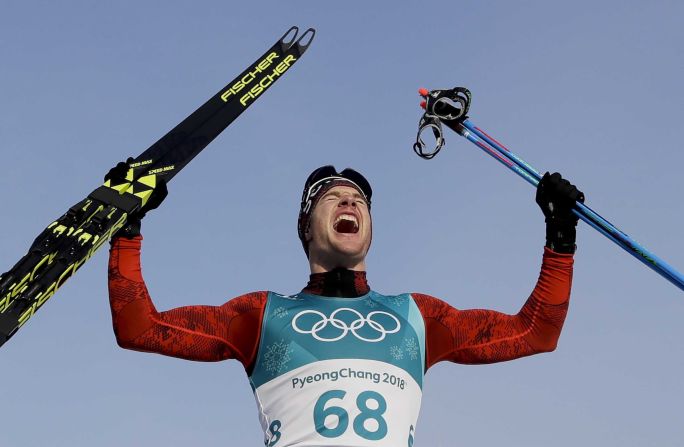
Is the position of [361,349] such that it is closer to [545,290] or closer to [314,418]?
[314,418]

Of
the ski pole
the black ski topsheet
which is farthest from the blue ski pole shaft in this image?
the black ski topsheet

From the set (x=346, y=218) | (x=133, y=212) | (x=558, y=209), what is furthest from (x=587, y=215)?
(x=133, y=212)

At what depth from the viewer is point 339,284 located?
7.72 m

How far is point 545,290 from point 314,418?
2.17 meters

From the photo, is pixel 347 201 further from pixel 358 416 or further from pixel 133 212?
pixel 358 416

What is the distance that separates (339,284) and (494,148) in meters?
1.69

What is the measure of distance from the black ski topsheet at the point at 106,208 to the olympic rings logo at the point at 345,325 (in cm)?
149

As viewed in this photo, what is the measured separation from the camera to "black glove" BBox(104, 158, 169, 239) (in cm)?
727

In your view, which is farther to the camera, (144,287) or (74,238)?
(144,287)

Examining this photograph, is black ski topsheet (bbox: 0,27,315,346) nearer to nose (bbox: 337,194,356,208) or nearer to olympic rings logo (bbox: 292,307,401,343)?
nose (bbox: 337,194,356,208)

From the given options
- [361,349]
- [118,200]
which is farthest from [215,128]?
[361,349]

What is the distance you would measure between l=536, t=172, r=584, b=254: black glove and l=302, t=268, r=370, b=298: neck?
150 cm

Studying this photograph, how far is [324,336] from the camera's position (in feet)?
23.7

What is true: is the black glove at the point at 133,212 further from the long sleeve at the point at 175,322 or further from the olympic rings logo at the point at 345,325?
the olympic rings logo at the point at 345,325
